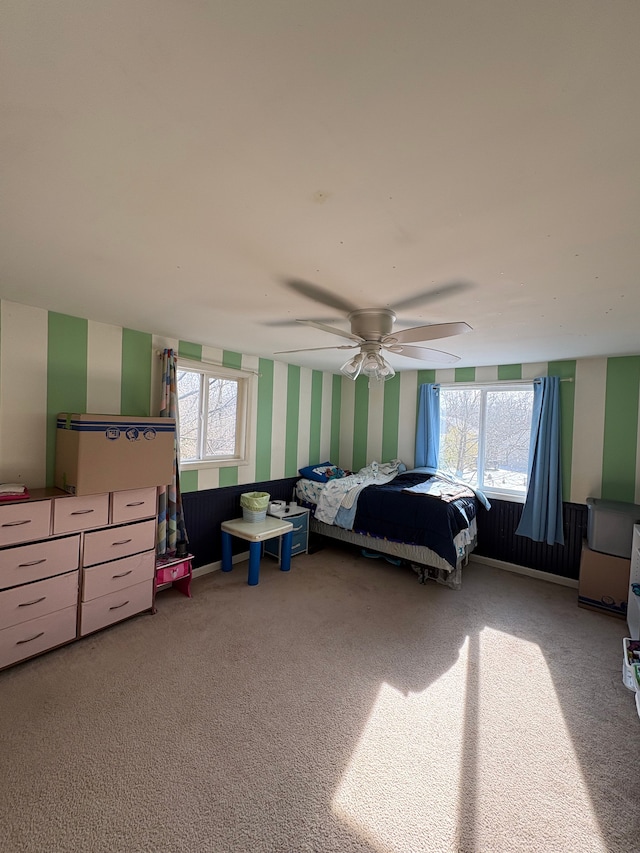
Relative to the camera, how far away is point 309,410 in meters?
5.18

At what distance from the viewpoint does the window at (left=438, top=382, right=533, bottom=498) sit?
4285mm

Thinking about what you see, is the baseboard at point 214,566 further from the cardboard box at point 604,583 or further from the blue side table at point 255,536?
the cardboard box at point 604,583

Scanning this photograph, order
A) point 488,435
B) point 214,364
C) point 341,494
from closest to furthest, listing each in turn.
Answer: point 214,364
point 341,494
point 488,435

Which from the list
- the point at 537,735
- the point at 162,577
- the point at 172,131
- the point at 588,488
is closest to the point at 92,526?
the point at 162,577

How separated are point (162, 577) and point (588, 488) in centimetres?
428

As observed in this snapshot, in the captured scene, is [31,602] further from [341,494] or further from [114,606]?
[341,494]

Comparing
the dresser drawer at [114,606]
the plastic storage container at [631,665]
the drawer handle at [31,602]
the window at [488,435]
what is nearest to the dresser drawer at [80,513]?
the drawer handle at [31,602]

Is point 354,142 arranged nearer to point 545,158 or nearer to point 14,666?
point 545,158

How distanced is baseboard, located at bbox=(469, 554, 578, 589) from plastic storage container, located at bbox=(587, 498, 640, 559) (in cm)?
73

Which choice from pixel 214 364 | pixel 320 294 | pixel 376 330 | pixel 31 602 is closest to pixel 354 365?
pixel 376 330

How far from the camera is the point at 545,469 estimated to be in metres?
3.93

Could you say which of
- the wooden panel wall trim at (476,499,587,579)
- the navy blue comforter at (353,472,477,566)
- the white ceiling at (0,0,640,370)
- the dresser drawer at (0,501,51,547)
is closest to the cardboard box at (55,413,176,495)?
the dresser drawer at (0,501,51,547)

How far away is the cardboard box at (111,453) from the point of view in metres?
2.54

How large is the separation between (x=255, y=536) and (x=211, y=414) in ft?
4.64
